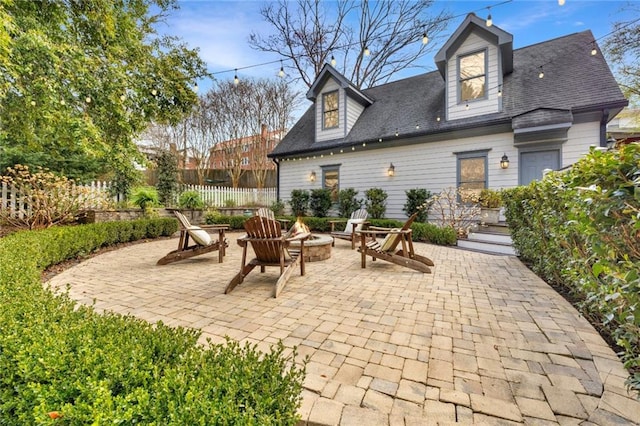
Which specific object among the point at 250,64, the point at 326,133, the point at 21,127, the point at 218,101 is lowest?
the point at 21,127

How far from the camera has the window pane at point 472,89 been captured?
8.23 metres

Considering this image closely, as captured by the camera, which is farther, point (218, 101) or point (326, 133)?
point (218, 101)

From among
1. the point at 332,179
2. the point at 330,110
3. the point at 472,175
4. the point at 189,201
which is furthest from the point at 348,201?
the point at 189,201

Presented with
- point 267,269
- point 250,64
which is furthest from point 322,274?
point 250,64

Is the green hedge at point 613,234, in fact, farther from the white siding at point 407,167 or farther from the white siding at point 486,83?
the white siding at point 486,83

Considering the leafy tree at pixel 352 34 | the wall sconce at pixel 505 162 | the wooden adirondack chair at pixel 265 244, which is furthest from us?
the leafy tree at pixel 352 34

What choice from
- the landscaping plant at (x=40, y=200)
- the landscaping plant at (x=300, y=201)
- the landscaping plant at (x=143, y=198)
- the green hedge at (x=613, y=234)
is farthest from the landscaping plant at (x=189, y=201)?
the green hedge at (x=613, y=234)

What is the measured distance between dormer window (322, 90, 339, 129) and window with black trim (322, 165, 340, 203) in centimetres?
167

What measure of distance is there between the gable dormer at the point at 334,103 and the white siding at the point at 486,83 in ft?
11.3

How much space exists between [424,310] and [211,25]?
27.4 ft

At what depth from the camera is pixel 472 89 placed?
8.38 metres

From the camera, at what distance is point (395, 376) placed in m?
1.83

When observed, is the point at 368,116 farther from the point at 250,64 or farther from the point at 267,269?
the point at 267,269

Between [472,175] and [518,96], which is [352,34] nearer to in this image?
[518,96]
